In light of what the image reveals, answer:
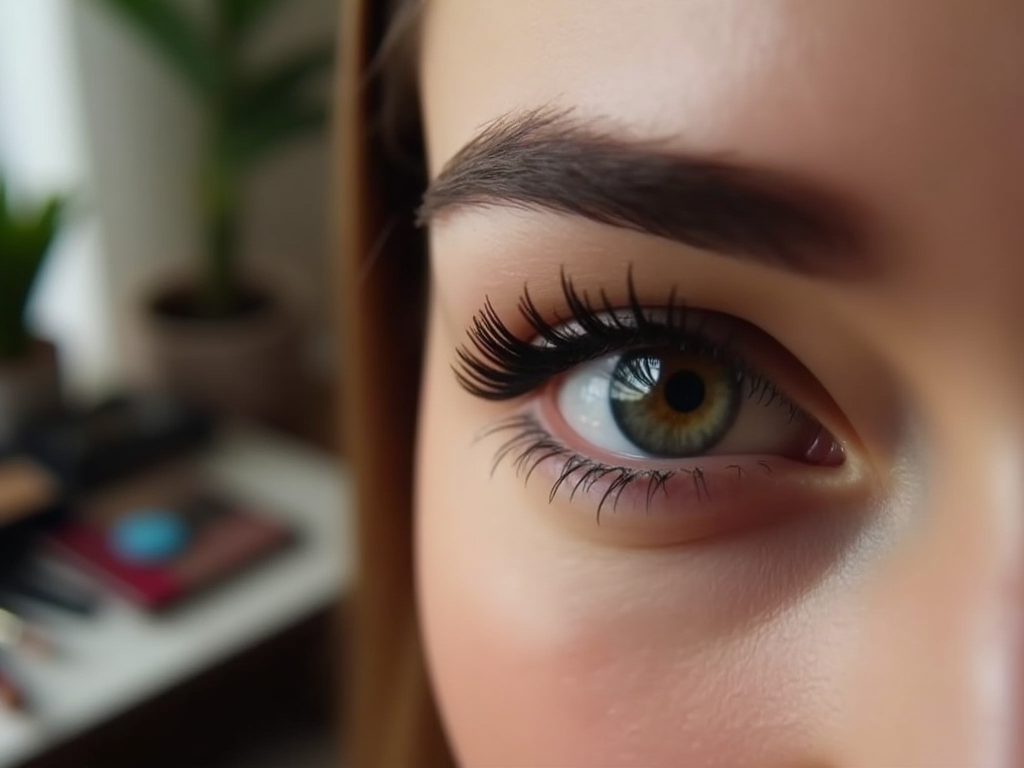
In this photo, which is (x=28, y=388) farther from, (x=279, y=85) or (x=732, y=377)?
(x=732, y=377)

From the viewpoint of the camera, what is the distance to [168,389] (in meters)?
1.43

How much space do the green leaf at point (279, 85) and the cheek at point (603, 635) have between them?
98cm

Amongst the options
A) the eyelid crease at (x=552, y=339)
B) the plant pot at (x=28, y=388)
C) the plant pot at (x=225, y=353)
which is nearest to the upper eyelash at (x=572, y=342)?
the eyelid crease at (x=552, y=339)

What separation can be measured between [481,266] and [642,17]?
0.42ft

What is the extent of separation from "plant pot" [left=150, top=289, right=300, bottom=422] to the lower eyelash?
0.94m

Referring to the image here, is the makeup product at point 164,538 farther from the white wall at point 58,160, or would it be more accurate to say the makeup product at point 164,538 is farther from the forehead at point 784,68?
the forehead at point 784,68

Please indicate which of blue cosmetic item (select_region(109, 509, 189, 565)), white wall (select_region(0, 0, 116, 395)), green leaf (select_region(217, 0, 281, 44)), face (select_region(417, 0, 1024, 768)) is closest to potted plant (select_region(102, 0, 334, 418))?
green leaf (select_region(217, 0, 281, 44))

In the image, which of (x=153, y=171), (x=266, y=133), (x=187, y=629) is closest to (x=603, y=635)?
(x=187, y=629)

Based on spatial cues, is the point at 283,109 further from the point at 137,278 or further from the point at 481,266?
the point at 481,266

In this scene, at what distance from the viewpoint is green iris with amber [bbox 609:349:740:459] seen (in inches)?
18.7

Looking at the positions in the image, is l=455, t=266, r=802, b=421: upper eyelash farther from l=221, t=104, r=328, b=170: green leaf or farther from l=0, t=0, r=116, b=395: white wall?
l=221, t=104, r=328, b=170: green leaf

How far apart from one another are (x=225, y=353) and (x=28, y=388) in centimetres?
28

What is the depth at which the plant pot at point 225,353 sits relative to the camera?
140 cm

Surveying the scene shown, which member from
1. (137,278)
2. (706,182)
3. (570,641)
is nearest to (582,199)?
(706,182)
